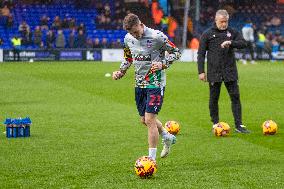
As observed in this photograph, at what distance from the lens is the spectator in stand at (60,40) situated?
4981 centimetres

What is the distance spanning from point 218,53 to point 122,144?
9.81ft

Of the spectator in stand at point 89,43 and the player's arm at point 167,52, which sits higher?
the player's arm at point 167,52

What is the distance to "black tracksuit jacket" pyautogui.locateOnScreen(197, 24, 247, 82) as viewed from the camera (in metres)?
15.1

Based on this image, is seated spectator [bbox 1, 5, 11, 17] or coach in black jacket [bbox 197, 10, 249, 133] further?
seated spectator [bbox 1, 5, 11, 17]

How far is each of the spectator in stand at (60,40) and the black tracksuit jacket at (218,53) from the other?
3515 centimetres

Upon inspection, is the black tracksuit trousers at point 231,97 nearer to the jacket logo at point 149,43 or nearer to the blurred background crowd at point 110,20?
the jacket logo at point 149,43

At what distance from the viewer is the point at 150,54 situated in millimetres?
11148

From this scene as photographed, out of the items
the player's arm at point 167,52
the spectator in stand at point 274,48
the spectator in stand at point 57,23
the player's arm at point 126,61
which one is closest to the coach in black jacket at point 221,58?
the player's arm at point 126,61

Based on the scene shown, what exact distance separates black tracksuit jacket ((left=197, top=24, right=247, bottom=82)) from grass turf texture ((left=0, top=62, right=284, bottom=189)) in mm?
1167

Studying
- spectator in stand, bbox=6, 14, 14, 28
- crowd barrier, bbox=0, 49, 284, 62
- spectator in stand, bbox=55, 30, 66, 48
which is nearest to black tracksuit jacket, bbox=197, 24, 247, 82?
crowd barrier, bbox=0, 49, 284, 62

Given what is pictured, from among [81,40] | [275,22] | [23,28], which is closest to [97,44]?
[81,40]

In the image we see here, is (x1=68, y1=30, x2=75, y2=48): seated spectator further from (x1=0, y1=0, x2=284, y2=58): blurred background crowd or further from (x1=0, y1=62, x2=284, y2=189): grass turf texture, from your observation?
(x1=0, y1=62, x2=284, y2=189): grass turf texture

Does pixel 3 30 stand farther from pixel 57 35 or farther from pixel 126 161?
pixel 126 161

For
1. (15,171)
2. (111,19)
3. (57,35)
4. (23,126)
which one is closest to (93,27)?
(111,19)
